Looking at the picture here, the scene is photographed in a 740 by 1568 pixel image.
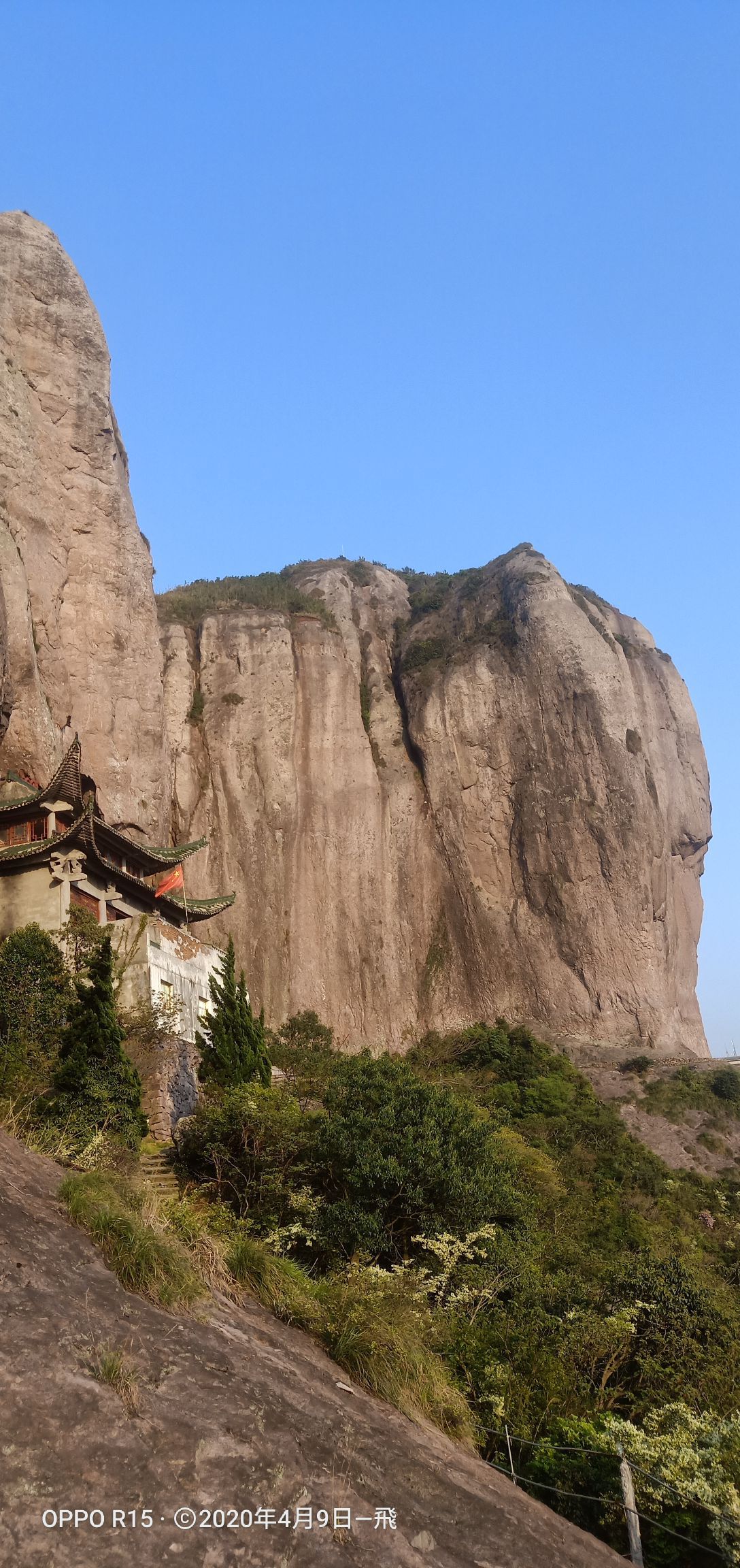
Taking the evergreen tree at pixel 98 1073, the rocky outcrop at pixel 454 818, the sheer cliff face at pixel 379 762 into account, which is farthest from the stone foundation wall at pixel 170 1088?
the rocky outcrop at pixel 454 818

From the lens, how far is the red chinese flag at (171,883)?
83.5 ft

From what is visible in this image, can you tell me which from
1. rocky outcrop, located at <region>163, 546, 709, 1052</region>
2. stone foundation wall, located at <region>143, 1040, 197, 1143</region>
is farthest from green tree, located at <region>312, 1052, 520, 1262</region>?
rocky outcrop, located at <region>163, 546, 709, 1052</region>

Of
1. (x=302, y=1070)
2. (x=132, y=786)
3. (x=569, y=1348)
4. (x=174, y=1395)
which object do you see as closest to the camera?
(x=174, y=1395)

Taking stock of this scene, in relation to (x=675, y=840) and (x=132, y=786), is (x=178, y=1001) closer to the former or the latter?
(x=132, y=786)

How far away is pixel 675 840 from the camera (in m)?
43.4

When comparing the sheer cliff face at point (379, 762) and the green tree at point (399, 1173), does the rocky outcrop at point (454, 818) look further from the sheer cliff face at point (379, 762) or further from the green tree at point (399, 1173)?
the green tree at point (399, 1173)

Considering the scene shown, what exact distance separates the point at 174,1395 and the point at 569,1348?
222 inches

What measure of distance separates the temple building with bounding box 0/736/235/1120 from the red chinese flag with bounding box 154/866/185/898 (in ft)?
0.35

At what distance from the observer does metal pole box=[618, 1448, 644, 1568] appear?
6703 millimetres

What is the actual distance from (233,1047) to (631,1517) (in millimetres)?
11656

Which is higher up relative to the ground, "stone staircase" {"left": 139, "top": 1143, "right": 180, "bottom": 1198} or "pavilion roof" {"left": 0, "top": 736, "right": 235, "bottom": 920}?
"pavilion roof" {"left": 0, "top": 736, "right": 235, "bottom": 920}

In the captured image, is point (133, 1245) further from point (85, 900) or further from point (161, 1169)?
point (85, 900)

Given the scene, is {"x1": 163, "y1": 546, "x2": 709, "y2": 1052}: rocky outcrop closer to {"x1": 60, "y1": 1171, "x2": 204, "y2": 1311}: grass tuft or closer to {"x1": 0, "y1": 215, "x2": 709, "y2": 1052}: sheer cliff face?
{"x1": 0, "y1": 215, "x2": 709, "y2": 1052}: sheer cliff face

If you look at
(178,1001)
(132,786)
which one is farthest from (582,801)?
(178,1001)
